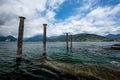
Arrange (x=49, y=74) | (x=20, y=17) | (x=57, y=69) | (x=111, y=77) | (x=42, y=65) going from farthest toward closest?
1. (x=20, y=17)
2. (x=42, y=65)
3. (x=57, y=69)
4. (x=49, y=74)
5. (x=111, y=77)

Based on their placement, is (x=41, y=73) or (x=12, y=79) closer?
(x=12, y=79)

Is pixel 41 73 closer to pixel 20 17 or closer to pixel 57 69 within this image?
pixel 57 69

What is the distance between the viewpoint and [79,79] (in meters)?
8.22

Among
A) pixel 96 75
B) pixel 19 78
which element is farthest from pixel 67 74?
pixel 19 78

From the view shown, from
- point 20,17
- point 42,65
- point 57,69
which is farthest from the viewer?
point 20,17

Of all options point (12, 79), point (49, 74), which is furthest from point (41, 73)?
point (12, 79)

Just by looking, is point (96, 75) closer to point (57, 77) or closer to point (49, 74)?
point (57, 77)

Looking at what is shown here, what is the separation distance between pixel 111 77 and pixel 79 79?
239 centimetres

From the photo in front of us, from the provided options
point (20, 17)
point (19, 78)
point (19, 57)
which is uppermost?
point (20, 17)

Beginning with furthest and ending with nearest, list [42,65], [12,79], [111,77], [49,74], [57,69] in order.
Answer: [42,65] < [57,69] < [49,74] < [12,79] < [111,77]

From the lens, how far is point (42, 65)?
12180mm

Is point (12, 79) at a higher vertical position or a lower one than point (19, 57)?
lower

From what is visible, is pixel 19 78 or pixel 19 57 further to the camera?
pixel 19 57

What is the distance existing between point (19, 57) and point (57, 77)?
7.80 metres
